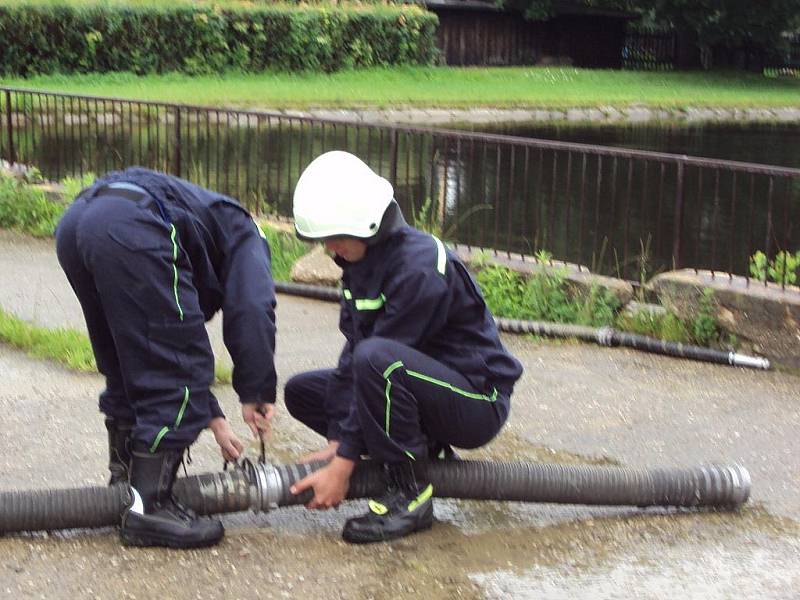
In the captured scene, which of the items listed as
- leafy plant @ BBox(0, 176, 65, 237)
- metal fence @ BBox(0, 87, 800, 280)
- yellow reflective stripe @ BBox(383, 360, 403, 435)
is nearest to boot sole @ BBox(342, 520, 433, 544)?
yellow reflective stripe @ BBox(383, 360, 403, 435)

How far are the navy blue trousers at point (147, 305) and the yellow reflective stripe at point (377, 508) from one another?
2.19ft

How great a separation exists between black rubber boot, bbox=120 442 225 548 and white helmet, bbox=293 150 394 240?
0.83m

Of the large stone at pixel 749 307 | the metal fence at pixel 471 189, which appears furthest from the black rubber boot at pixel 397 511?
the metal fence at pixel 471 189

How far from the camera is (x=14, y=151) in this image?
38.9ft

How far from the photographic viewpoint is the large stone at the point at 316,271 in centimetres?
855

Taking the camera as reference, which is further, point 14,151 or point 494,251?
point 14,151

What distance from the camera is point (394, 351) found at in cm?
412

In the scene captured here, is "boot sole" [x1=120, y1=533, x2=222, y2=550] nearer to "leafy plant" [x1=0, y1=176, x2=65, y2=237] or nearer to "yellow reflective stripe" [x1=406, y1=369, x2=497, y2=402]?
"yellow reflective stripe" [x1=406, y1=369, x2=497, y2=402]

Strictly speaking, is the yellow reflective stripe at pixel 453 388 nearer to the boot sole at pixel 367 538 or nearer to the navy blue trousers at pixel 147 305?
the boot sole at pixel 367 538

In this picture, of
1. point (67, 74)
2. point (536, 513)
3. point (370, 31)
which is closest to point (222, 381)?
point (536, 513)

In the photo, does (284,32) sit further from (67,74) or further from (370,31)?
(67,74)

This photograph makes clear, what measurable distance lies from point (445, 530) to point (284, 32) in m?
28.2

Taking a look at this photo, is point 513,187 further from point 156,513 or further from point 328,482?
point 156,513

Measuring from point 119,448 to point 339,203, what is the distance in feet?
3.74
